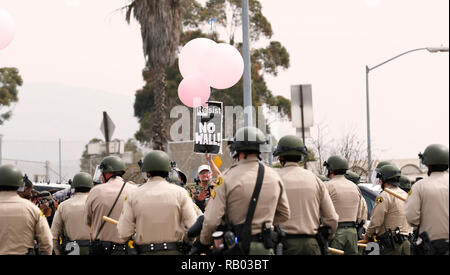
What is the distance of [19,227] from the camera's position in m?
7.13

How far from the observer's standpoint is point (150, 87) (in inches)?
1695

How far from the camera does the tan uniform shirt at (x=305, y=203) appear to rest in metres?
7.22

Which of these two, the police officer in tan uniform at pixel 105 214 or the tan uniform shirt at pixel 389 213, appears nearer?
the police officer in tan uniform at pixel 105 214

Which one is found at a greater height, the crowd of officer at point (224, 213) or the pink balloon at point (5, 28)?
the pink balloon at point (5, 28)

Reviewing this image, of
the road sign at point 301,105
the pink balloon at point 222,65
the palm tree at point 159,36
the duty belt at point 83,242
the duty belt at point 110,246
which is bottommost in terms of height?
the duty belt at point 83,242

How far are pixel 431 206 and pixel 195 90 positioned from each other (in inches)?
225

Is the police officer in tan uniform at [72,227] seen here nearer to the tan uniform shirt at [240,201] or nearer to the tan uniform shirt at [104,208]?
the tan uniform shirt at [104,208]

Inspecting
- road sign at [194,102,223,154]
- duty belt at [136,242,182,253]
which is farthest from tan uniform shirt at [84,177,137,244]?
road sign at [194,102,223,154]

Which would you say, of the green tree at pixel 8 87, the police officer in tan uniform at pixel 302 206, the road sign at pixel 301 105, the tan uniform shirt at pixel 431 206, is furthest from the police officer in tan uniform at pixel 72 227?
the green tree at pixel 8 87

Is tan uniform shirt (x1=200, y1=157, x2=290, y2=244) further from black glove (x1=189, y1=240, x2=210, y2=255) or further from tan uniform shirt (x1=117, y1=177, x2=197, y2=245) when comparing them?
tan uniform shirt (x1=117, y1=177, x2=197, y2=245)

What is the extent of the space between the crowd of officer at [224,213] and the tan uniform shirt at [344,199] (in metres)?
0.72

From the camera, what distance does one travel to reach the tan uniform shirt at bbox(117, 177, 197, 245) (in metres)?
6.84

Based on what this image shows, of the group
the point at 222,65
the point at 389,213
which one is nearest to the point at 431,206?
the point at 389,213
